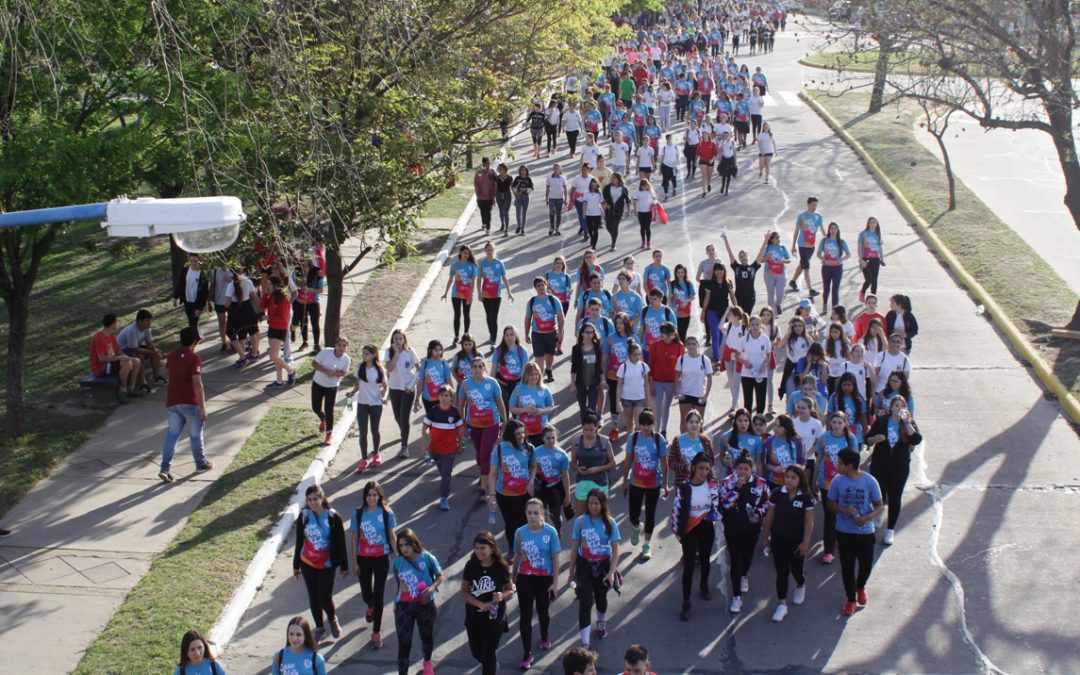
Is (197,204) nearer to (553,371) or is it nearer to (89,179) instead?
(89,179)

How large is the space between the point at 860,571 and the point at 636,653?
3.58 m

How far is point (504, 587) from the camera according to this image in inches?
342

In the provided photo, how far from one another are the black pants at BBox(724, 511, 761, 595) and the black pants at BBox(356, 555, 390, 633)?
2774mm

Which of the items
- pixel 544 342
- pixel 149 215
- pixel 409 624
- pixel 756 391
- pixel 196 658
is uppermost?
pixel 149 215

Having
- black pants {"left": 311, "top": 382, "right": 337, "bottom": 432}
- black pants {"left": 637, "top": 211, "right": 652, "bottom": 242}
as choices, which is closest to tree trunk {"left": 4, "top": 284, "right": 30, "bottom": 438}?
black pants {"left": 311, "top": 382, "right": 337, "bottom": 432}

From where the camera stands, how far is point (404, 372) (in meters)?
12.8

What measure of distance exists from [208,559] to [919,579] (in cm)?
626

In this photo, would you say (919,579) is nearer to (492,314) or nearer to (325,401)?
(325,401)

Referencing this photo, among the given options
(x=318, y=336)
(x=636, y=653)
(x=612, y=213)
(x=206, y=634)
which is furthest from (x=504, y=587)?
(x=612, y=213)

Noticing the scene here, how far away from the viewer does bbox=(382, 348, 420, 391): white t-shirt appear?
12773 mm

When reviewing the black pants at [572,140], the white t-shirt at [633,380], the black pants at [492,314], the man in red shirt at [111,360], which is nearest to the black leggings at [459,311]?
the black pants at [492,314]

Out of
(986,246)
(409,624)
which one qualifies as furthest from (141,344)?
(986,246)

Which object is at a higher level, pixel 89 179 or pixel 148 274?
pixel 89 179

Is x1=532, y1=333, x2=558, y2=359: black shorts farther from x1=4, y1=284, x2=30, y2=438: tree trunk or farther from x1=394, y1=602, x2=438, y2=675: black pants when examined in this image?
x1=394, y1=602, x2=438, y2=675: black pants
